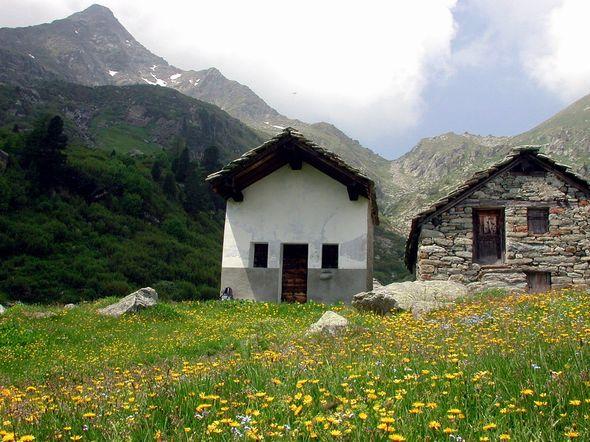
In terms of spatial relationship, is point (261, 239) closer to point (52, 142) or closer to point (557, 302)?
point (557, 302)

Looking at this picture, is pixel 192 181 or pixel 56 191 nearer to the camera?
pixel 56 191

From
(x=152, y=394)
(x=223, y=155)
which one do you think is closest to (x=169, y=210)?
(x=152, y=394)

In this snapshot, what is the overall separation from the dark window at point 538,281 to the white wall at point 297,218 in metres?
6.43

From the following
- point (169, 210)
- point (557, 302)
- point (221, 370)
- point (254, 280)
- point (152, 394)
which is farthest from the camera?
point (169, 210)

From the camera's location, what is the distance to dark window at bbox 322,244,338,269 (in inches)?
886

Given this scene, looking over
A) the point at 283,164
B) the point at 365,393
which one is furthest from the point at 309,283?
the point at 365,393

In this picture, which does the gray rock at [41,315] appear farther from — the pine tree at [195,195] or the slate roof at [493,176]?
the pine tree at [195,195]

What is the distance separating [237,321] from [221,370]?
9797 mm

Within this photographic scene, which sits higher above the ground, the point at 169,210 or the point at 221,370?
the point at 169,210

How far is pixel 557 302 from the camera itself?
11289 millimetres

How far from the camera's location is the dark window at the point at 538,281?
20750mm

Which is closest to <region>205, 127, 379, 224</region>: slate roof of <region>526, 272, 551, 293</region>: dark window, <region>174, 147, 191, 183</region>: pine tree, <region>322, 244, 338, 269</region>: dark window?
<region>322, 244, 338, 269</region>: dark window

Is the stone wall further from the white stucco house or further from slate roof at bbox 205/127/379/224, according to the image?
slate roof at bbox 205/127/379/224

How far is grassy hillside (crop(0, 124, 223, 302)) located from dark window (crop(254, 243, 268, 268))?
59.6 feet
